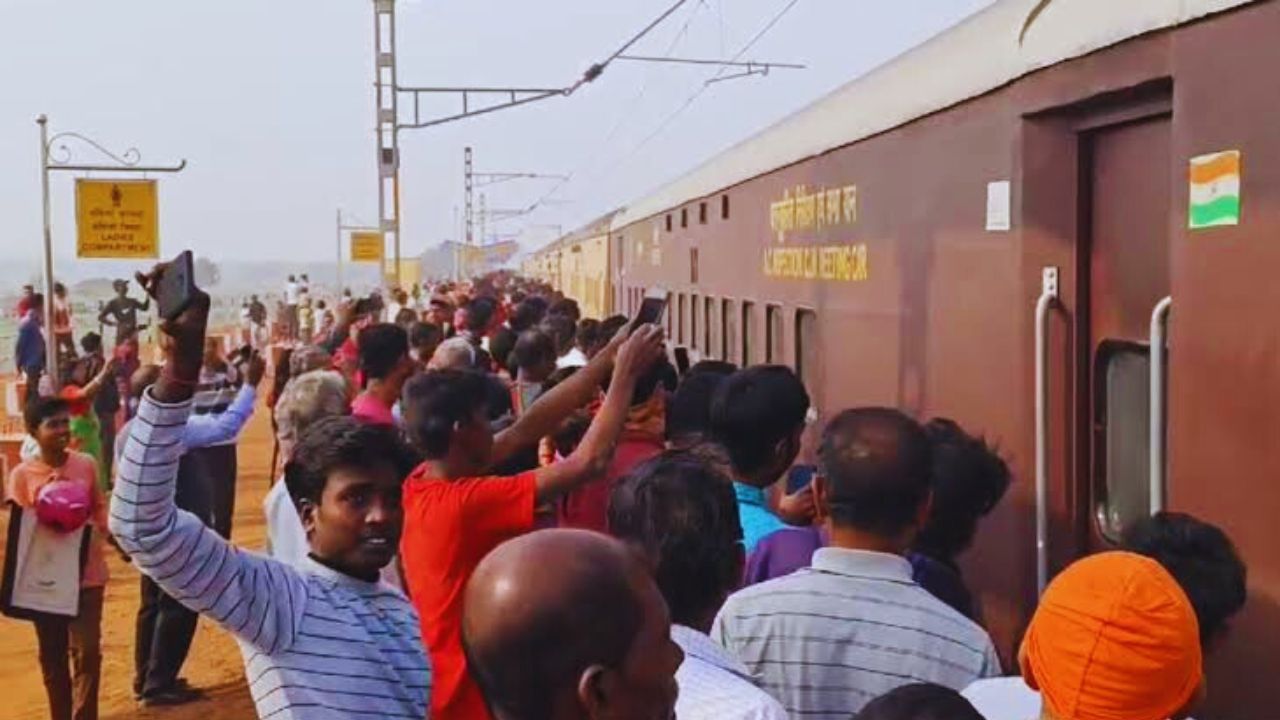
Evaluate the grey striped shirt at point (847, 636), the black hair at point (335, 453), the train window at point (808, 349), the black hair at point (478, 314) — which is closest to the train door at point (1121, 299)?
the grey striped shirt at point (847, 636)

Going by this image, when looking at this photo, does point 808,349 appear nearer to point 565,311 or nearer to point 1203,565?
point 565,311

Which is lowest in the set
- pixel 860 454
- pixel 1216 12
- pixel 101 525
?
pixel 101 525

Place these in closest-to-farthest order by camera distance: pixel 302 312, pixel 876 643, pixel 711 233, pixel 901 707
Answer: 1. pixel 901 707
2. pixel 876 643
3. pixel 711 233
4. pixel 302 312

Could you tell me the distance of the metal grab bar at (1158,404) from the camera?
10.5 ft

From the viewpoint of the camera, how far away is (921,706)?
2027 mm

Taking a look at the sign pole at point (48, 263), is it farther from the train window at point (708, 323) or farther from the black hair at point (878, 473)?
the black hair at point (878, 473)

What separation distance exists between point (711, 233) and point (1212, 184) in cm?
698

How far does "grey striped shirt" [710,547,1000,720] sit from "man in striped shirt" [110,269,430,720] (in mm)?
589

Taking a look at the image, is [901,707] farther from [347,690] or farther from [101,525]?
[101,525]

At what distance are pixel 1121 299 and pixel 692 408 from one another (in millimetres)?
1467

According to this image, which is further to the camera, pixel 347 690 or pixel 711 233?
pixel 711 233

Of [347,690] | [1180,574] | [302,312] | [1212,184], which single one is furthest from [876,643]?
[302,312]

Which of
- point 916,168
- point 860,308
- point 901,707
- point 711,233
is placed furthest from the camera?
point 711,233

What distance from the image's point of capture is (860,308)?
5.58 metres
